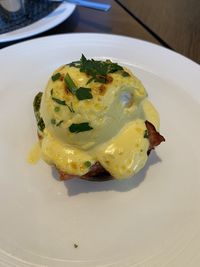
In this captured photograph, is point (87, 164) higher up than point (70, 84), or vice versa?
point (70, 84)

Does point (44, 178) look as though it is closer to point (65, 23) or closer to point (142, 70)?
point (142, 70)

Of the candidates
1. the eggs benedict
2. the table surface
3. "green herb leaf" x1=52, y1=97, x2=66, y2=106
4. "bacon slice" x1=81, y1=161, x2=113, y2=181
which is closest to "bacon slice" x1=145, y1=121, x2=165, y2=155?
the eggs benedict

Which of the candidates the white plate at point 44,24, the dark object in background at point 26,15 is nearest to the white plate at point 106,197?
the white plate at point 44,24

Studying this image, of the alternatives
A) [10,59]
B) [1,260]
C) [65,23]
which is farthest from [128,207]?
[65,23]

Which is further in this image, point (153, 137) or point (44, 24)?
point (44, 24)

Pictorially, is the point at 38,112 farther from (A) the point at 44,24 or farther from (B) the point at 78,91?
(A) the point at 44,24

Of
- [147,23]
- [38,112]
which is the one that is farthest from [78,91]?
[147,23]

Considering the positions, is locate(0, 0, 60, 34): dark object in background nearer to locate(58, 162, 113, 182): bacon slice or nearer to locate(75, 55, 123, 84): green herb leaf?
locate(75, 55, 123, 84): green herb leaf
